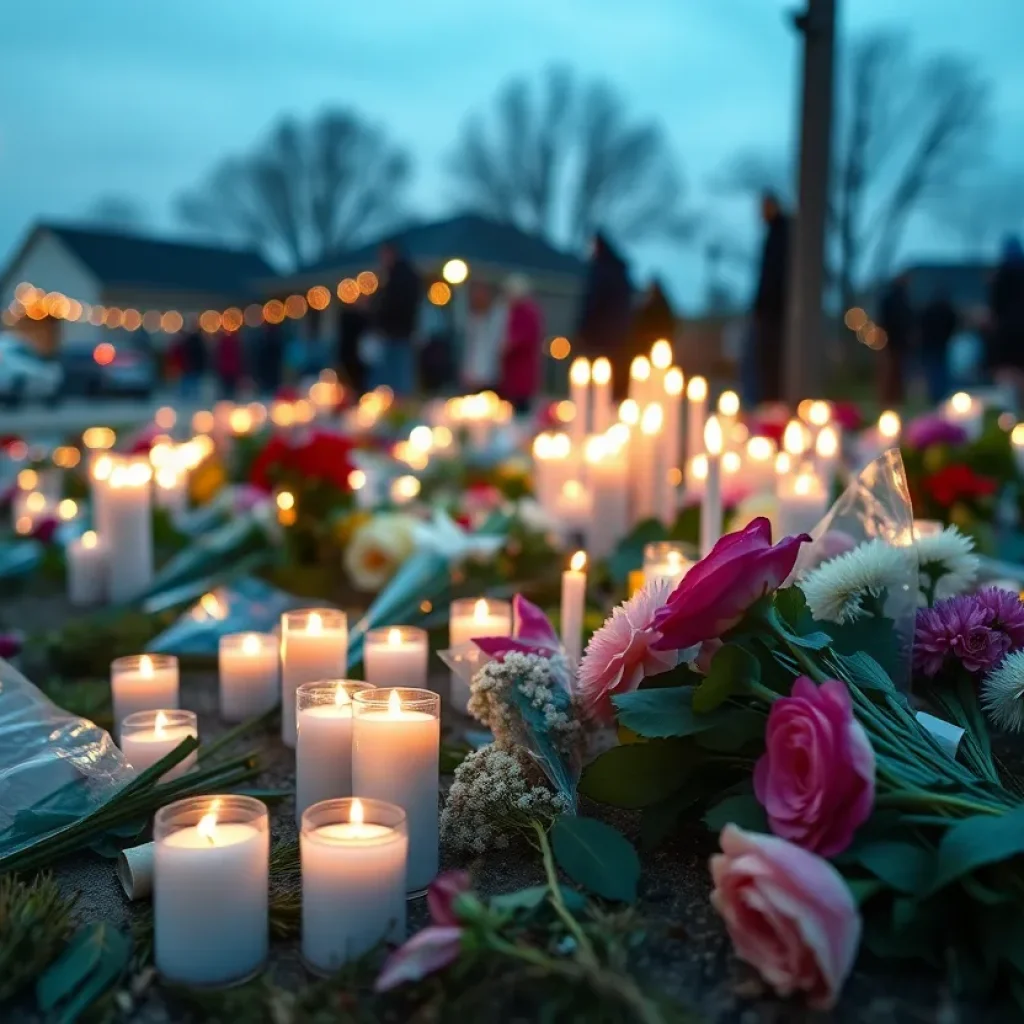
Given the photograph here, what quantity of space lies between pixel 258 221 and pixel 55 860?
47.2 m

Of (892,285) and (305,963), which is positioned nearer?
(305,963)

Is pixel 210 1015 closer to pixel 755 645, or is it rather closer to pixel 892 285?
pixel 755 645

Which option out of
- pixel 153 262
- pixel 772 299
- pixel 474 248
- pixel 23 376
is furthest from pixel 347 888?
pixel 153 262

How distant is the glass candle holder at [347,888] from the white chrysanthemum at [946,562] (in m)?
1.17

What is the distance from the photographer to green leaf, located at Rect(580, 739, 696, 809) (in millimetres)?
1587

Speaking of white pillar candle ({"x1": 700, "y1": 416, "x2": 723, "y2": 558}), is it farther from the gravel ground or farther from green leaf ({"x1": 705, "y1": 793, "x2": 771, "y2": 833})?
green leaf ({"x1": 705, "y1": 793, "x2": 771, "y2": 833})

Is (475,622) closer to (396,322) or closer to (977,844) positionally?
(977,844)

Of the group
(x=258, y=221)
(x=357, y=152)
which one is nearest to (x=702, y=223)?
(x=357, y=152)

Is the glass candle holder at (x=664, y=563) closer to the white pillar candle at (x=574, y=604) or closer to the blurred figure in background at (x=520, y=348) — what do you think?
the white pillar candle at (x=574, y=604)

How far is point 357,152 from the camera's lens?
151 ft

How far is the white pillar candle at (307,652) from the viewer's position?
7.36ft

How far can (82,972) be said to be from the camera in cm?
133

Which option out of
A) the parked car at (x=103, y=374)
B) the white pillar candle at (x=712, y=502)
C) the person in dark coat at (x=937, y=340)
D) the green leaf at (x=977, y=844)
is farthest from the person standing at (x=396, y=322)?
the parked car at (x=103, y=374)

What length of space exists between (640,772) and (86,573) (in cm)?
277
